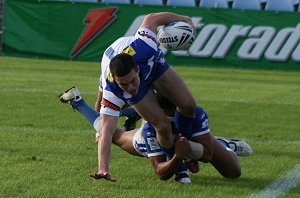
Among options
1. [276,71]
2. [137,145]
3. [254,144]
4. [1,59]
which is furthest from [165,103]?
[1,59]

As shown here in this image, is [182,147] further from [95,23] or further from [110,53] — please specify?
[95,23]

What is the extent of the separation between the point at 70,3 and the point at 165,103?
60.3ft

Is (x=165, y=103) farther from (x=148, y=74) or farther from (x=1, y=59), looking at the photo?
(x=1, y=59)

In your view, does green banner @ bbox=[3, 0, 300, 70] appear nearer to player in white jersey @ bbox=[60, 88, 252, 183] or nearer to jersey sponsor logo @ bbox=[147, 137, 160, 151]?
player in white jersey @ bbox=[60, 88, 252, 183]

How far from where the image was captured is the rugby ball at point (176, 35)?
7.63 m

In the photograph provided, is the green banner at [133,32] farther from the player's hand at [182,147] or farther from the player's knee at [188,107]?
the player's hand at [182,147]

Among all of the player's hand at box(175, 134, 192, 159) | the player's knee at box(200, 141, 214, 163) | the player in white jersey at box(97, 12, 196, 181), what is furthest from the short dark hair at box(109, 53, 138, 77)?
the player's knee at box(200, 141, 214, 163)

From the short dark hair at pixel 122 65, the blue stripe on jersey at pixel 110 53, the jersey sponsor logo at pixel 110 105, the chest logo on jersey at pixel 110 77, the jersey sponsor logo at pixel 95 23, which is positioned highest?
the short dark hair at pixel 122 65

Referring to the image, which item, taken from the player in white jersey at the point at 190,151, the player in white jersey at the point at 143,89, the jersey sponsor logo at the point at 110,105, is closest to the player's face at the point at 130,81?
the player in white jersey at the point at 143,89

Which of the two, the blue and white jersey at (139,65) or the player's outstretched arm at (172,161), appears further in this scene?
the blue and white jersey at (139,65)

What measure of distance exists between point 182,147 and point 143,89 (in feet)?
2.13

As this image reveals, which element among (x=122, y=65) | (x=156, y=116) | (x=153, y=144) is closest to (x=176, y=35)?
(x=156, y=116)

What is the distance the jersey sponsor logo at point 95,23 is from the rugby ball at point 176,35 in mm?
17440

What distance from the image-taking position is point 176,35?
762cm
